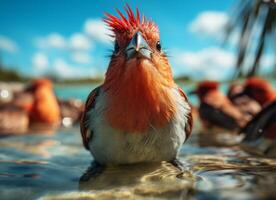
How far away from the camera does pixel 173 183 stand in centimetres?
252

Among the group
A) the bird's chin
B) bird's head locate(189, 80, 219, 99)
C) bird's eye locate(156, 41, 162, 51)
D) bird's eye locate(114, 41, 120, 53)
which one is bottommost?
the bird's chin

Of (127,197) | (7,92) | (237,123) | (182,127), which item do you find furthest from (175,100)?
(7,92)

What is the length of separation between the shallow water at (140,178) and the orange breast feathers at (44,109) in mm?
4851

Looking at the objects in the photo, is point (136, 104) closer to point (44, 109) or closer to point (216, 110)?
point (216, 110)

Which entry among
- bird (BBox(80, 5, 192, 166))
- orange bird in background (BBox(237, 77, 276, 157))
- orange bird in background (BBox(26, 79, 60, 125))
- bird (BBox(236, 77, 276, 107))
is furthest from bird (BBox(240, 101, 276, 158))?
orange bird in background (BBox(26, 79, 60, 125))

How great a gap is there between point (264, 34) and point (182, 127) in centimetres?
135

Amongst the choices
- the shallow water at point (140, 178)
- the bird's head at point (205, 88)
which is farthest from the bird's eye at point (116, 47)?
the bird's head at point (205, 88)

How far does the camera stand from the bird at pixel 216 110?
25.3ft

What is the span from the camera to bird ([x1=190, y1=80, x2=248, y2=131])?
25.3 ft

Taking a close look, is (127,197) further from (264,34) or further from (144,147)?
(264,34)

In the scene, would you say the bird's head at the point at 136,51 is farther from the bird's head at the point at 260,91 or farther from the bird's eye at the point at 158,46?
the bird's head at the point at 260,91

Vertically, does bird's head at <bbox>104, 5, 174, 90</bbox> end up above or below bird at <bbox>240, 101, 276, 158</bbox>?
above

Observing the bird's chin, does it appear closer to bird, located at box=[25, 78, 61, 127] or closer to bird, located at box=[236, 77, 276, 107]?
bird, located at box=[25, 78, 61, 127]

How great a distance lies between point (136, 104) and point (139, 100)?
0.04 m
